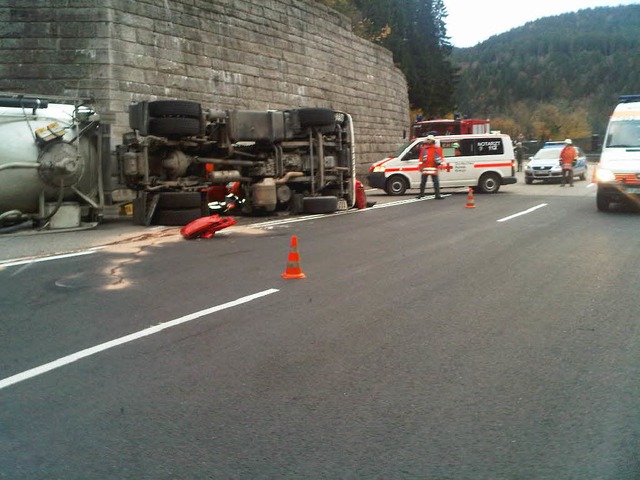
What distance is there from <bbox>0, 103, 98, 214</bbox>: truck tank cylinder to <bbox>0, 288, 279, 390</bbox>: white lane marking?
707 cm

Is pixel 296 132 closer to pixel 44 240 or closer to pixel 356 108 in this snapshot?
pixel 44 240

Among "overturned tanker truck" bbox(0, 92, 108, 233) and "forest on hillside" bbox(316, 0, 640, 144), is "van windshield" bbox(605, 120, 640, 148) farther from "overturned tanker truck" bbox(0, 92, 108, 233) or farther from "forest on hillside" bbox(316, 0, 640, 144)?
"forest on hillside" bbox(316, 0, 640, 144)

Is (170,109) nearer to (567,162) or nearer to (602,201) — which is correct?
(602,201)

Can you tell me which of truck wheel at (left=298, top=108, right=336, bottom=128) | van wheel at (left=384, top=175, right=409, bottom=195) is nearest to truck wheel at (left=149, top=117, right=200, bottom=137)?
truck wheel at (left=298, top=108, right=336, bottom=128)

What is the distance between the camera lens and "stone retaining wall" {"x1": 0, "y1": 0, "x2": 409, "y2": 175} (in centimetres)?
1666

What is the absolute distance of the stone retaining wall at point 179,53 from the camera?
16656mm

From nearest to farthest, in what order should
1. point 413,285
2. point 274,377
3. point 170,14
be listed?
point 274,377
point 413,285
point 170,14

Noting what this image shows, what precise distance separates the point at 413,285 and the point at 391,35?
44.3m

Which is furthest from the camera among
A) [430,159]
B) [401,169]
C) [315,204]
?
[401,169]

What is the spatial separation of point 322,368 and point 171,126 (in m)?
9.85

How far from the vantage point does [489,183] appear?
23703 mm

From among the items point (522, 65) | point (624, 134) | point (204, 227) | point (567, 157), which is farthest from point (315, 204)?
point (522, 65)

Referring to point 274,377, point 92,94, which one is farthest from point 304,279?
point 92,94

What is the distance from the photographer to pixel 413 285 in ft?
25.6
